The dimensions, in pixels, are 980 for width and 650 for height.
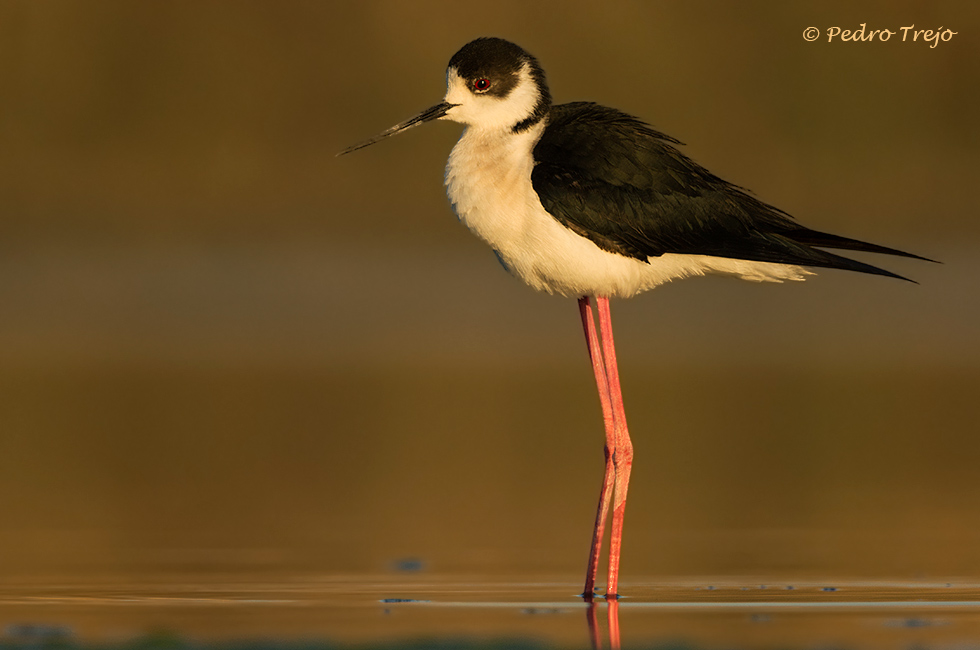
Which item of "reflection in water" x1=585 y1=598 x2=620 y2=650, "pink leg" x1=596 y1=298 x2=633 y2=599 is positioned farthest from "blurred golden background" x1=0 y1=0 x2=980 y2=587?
"reflection in water" x1=585 y1=598 x2=620 y2=650

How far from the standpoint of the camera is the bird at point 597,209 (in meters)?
7.07

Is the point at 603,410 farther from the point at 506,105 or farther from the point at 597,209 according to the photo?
the point at 506,105

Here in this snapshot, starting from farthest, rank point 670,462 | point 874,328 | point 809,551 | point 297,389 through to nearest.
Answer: point 874,328 < point 297,389 < point 670,462 < point 809,551

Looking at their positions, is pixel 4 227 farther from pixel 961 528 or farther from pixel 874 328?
pixel 961 528

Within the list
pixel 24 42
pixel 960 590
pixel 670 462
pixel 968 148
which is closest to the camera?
pixel 960 590

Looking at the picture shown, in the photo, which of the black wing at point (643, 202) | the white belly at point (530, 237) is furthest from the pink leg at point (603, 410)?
the black wing at point (643, 202)

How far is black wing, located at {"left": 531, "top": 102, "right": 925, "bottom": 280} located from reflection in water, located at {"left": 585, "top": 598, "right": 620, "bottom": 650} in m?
1.54

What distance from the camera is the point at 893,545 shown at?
7672mm

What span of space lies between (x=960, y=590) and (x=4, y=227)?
1925 cm

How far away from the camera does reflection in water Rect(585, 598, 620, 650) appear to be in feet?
17.9

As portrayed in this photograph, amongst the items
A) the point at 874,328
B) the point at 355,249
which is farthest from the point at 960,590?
the point at 355,249

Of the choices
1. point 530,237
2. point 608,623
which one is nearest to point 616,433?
point 530,237

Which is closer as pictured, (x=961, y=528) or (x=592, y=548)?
(x=592, y=548)

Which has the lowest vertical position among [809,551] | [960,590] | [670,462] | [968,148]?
[960,590]
